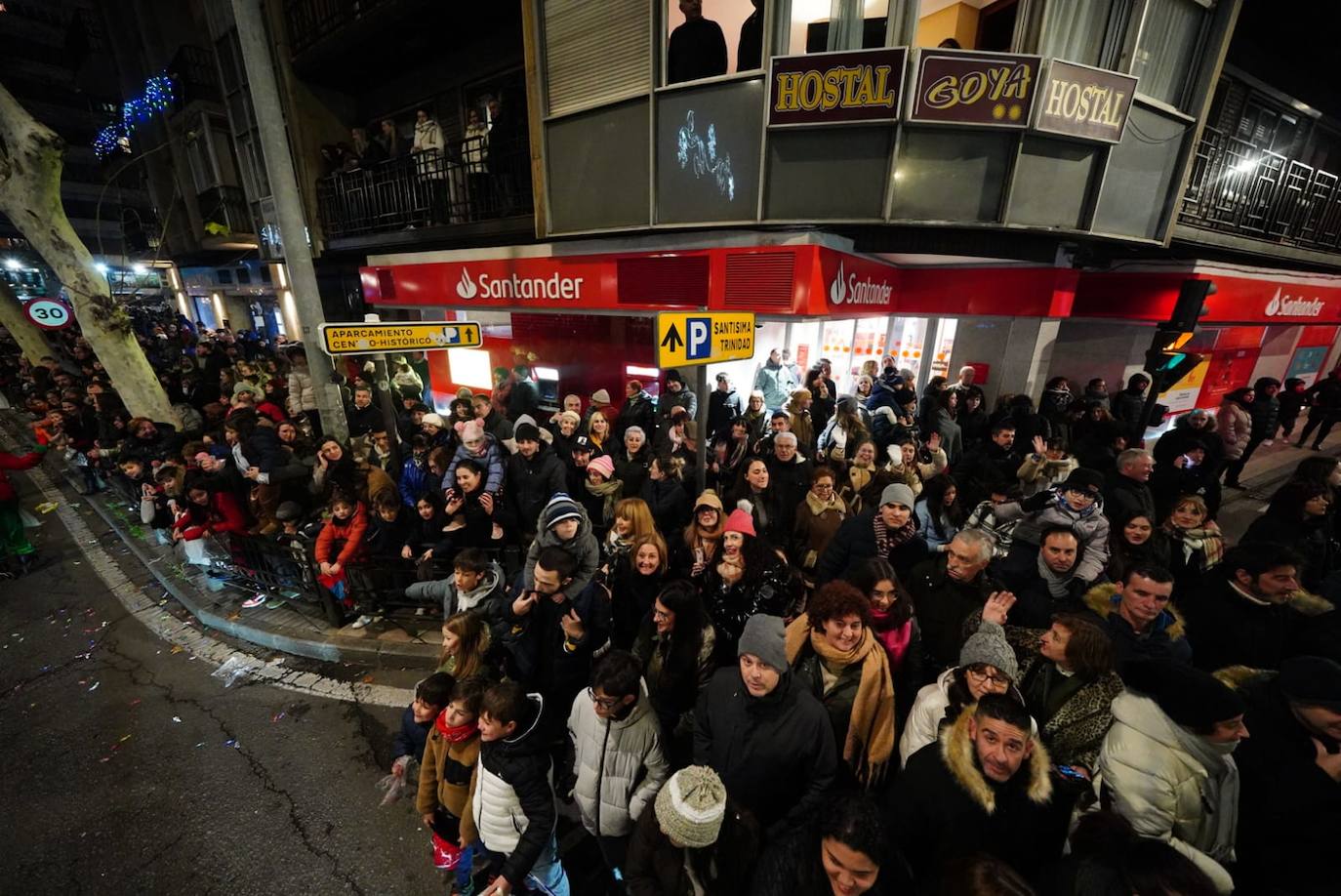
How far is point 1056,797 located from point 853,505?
308 cm

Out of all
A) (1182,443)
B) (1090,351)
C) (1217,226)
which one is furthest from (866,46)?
(1090,351)

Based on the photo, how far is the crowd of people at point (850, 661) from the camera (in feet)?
6.51

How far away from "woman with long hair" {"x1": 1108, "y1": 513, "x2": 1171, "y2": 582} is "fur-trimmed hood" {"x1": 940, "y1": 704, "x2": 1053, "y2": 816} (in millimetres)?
2629

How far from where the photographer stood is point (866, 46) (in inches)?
224

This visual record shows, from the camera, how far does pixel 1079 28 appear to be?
5520 mm

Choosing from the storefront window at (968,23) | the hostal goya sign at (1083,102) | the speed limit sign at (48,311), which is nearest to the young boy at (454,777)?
the hostal goya sign at (1083,102)

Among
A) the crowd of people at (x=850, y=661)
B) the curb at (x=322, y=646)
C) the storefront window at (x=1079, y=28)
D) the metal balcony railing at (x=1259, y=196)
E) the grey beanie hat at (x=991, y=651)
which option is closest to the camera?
the crowd of people at (x=850, y=661)

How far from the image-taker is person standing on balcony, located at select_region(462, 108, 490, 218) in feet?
29.1

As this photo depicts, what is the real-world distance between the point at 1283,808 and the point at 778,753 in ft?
7.15

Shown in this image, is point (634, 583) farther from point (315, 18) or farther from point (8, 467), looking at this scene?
point (315, 18)

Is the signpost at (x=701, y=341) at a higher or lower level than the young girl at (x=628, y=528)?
higher

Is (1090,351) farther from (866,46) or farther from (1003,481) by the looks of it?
(866,46)

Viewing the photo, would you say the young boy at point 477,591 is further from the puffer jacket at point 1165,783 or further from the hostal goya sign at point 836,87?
the hostal goya sign at point 836,87

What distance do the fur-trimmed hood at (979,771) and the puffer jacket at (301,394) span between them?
420 inches
